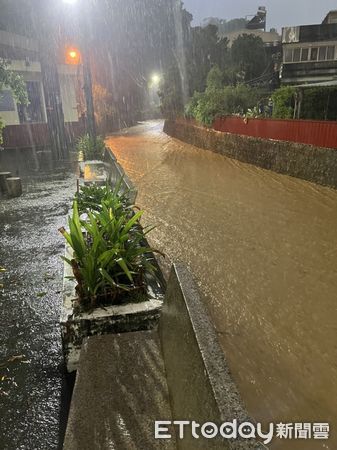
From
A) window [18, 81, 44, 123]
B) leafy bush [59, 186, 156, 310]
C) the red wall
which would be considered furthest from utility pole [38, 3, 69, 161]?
leafy bush [59, 186, 156, 310]

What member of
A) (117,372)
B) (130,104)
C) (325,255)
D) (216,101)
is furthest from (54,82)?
(130,104)

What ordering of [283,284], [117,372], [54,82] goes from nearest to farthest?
[117,372]
[283,284]
[54,82]

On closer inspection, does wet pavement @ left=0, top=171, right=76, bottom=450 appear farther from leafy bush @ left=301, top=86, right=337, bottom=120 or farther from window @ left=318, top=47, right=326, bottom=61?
window @ left=318, top=47, right=326, bottom=61

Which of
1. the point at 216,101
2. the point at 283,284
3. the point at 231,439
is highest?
the point at 216,101

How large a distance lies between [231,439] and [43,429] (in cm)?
198

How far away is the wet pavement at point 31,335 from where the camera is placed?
2.79 meters

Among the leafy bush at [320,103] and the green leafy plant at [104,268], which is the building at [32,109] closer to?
the leafy bush at [320,103]

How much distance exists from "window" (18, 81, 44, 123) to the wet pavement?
1343 cm

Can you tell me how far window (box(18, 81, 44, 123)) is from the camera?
19.3m

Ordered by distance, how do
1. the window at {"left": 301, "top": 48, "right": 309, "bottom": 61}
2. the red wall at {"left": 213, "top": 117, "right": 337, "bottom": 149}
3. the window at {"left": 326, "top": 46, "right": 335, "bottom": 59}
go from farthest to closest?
the window at {"left": 301, "top": 48, "right": 309, "bottom": 61} < the window at {"left": 326, "top": 46, "right": 335, "bottom": 59} < the red wall at {"left": 213, "top": 117, "right": 337, "bottom": 149}

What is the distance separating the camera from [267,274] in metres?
5.50

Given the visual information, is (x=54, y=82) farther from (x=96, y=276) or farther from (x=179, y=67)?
(x=179, y=67)

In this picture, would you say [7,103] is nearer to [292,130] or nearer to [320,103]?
[292,130]

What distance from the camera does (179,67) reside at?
29.0 meters
